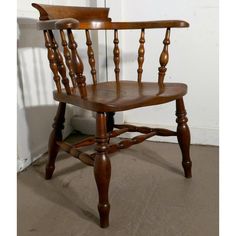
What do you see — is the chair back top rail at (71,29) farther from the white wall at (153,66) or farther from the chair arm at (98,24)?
the white wall at (153,66)

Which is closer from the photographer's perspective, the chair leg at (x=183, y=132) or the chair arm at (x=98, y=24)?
the chair arm at (x=98, y=24)

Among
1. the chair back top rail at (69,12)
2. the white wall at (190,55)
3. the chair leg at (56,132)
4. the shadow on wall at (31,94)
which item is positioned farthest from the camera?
the white wall at (190,55)

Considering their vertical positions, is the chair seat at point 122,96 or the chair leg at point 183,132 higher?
the chair seat at point 122,96

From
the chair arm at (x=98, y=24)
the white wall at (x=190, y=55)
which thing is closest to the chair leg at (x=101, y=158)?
the chair arm at (x=98, y=24)

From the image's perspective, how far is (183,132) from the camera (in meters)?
1.36

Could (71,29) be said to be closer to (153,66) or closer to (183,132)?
(183,132)

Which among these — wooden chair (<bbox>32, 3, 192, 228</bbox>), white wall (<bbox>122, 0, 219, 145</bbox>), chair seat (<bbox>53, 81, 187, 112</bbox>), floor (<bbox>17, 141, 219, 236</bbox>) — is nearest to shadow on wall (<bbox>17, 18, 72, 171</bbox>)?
floor (<bbox>17, 141, 219, 236</bbox>)

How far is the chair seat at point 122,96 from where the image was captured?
1035 mm

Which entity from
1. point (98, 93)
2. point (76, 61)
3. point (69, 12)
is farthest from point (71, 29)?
point (69, 12)

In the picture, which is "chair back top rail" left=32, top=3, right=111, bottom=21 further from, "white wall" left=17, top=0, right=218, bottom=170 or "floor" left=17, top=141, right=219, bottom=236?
"floor" left=17, top=141, right=219, bottom=236

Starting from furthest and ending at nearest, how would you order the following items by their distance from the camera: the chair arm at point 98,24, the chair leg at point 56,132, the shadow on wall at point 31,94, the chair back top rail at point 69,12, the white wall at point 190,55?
1. the white wall at point 190,55
2. the shadow on wall at point 31,94
3. the chair leg at point 56,132
4. the chair back top rail at point 69,12
5. the chair arm at point 98,24

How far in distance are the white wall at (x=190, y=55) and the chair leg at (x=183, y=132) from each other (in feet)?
1.43

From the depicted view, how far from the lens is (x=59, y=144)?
4.39ft

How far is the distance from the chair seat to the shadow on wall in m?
0.33
